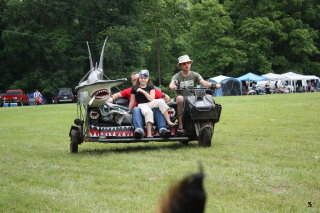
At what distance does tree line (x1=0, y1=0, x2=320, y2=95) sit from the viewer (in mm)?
60125

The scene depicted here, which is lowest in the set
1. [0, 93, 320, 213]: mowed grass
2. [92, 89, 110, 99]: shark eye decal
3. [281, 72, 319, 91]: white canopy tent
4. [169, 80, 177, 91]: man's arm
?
[0, 93, 320, 213]: mowed grass

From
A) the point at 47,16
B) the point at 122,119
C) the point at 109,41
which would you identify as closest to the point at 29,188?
the point at 122,119

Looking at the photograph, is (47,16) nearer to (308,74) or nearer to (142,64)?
(142,64)

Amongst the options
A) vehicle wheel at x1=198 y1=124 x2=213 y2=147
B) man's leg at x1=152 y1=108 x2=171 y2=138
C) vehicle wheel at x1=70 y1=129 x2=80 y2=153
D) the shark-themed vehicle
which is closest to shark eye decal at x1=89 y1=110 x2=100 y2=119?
the shark-themed vehicle

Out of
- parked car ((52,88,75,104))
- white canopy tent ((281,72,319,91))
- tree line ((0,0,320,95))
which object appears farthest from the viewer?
white canopy tent ((281,72,319,91))

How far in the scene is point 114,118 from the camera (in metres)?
10.6

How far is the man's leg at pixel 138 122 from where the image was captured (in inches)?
402

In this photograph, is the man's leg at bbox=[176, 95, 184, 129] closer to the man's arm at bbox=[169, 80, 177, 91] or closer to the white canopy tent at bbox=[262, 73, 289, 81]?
the man's arm at bbox=[169, 80, 177, 91]

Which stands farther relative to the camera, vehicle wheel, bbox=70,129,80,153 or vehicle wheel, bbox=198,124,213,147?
vehicle wheel, bbox=198,124,213,147

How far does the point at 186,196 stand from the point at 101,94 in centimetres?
935

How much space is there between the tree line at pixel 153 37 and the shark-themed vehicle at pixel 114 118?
46.2 m

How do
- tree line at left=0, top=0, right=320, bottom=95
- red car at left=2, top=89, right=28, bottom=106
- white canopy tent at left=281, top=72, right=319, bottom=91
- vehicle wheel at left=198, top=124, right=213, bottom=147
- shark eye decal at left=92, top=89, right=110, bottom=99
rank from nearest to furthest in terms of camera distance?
shark eye decal at left=92, top=89, right=110, bottom=99, vehicle wheel at left=198, top=124, right=213, bottom=147, red car at left=2, top=89, right=28, bottom=106, tree line at left=0, top=0, right=320, bottom=95, white canopy tent at left=281, top=72, right=319, bottom=91

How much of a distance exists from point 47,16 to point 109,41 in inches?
372

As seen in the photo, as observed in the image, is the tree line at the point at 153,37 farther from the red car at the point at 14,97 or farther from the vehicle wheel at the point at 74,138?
the vehicle wheel at the point at 74,138
